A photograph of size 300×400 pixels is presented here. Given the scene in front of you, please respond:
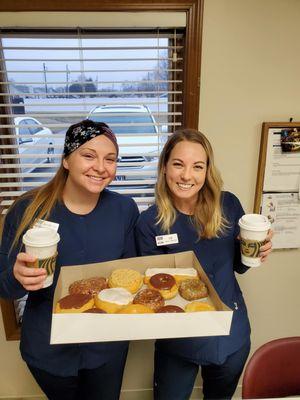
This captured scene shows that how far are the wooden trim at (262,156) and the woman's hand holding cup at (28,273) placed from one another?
1.17m

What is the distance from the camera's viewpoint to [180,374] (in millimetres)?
1308

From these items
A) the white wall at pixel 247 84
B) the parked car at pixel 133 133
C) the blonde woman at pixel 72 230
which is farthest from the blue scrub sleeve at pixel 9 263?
the white wall at pixel 247 84

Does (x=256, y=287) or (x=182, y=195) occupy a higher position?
(x=182, y=195)

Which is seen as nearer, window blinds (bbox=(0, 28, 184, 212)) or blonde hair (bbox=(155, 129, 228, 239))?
blonde hair (bbox=(155, 129, 228, 239))

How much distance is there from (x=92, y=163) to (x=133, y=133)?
0.53 m

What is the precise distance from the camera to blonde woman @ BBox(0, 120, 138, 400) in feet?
3.62

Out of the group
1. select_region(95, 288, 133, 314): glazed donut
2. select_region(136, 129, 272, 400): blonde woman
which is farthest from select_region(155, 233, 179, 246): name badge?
select_region(95, 288, 133, 314): glazed donut

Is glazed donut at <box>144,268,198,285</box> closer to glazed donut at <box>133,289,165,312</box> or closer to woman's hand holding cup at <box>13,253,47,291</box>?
glazed donut at <box>133,289,165,312</box>

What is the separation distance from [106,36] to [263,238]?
3.87ft

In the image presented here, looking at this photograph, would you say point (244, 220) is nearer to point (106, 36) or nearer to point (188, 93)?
point (188, 93)

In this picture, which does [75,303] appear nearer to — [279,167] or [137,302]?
[137,302]

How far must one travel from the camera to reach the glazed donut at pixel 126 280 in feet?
3.45

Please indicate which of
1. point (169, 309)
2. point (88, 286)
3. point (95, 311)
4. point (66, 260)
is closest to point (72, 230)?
point (66, 260)

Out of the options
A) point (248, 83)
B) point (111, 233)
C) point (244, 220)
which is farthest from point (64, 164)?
point (248, 83)
